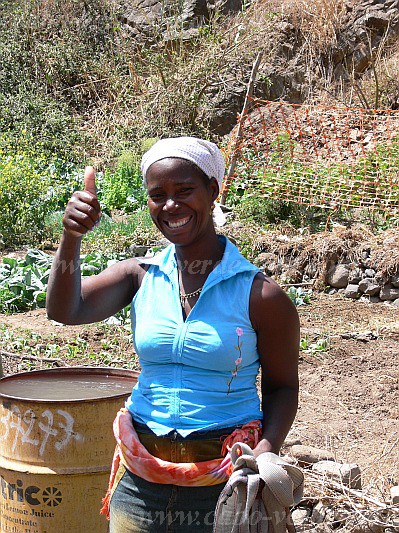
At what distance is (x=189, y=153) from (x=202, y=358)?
54 cm

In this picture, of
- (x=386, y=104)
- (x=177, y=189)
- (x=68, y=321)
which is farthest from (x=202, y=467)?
(x=386, y=104)

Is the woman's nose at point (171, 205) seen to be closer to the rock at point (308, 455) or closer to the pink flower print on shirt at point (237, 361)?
the pink flower print on shirt at point (237, 361)

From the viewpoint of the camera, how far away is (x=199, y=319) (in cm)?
214

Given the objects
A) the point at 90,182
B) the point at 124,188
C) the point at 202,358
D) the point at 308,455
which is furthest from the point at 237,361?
the point at 124,188

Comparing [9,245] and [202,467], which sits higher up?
[202,467]

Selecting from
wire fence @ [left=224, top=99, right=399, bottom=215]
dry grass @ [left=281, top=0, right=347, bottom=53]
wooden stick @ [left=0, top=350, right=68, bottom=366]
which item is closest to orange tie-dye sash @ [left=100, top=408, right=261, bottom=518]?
wooden stick @ [left=0, top=350, right=68, bottom=366]

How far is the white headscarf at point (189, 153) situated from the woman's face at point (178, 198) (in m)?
0.02

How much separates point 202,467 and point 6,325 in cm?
533

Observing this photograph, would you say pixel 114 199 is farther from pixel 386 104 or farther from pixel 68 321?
pixel 68 321

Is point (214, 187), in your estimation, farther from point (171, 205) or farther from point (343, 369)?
point (343, 369)

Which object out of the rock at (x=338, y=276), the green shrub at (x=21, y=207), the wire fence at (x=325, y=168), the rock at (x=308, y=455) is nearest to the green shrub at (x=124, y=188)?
the green shrub at (x=21, y=207)

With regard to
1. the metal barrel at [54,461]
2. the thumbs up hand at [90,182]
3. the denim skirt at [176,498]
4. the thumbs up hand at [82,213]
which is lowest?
the metal barrel at [54,461]

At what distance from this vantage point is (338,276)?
→ 28.6 feet

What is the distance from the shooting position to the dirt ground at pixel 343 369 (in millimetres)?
4746
